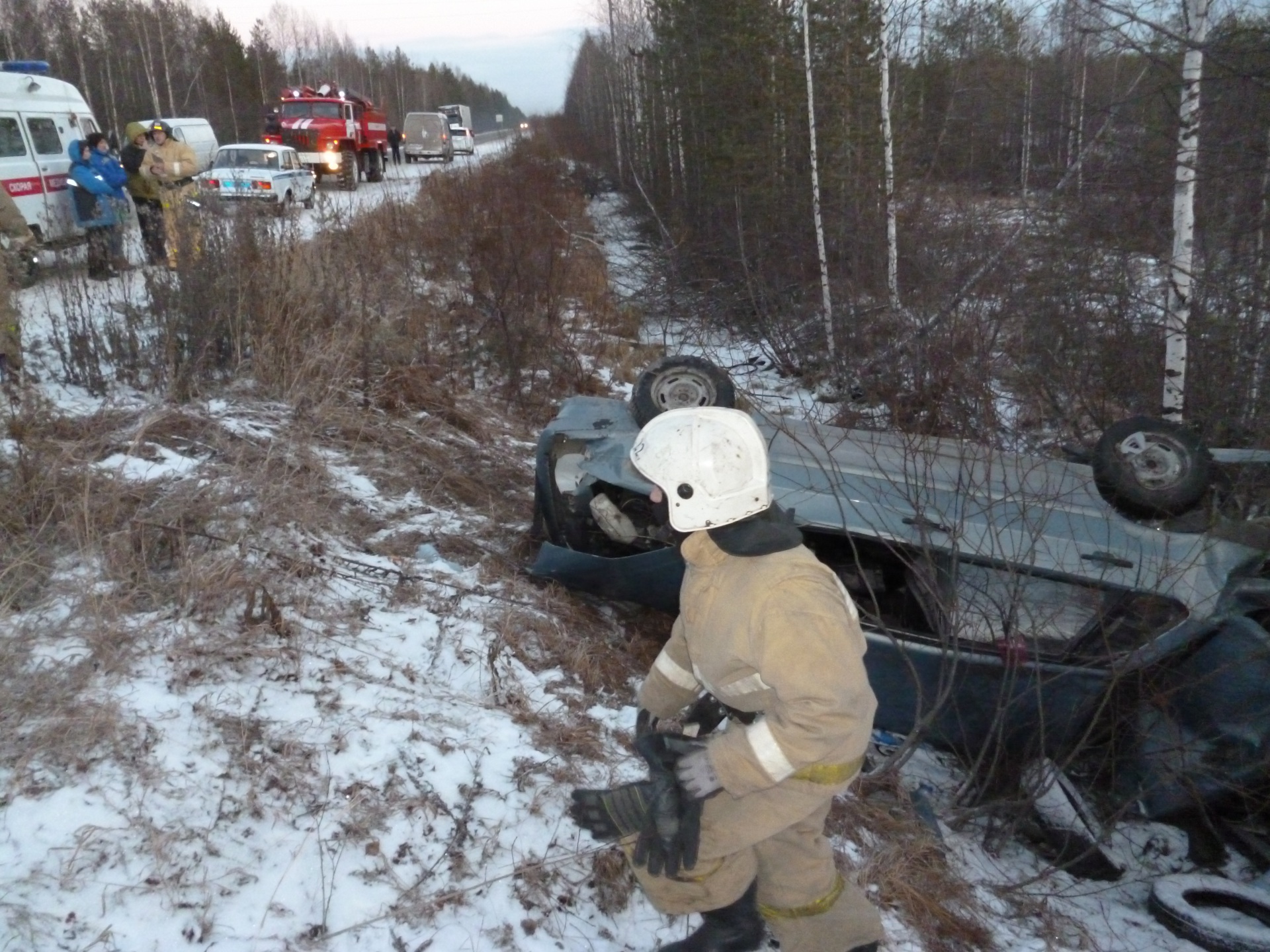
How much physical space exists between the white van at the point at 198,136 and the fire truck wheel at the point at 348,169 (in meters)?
2.67

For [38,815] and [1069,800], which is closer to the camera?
[38,815]

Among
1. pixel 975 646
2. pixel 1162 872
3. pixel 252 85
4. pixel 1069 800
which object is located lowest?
pixel 1162 872

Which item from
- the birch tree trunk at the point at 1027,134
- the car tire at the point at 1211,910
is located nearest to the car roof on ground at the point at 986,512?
the car tire at the point at 1211,910

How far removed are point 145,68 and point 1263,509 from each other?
39.4m

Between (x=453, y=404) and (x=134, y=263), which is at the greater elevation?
(x=134, y=263)

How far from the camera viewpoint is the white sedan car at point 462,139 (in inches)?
1613

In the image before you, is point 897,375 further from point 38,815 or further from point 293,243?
point 38,815

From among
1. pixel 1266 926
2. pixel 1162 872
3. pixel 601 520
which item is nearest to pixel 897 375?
pixel 601 520

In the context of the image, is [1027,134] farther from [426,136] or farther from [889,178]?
[426,136]

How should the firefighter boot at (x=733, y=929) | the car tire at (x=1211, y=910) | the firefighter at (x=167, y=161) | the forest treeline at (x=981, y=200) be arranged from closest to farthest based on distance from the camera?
1. the firefighter boot at (x=733, y=929)
2. the car tire at (x=1211, y=910)
3. the forest treeline at (x=981, y=200)
4. the firefighter at (x=167, y=161)

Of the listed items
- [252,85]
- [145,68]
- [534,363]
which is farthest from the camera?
[252,85]

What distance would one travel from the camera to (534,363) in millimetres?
8672

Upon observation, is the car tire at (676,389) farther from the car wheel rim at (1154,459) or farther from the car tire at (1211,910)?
the car tire at (1211,910)

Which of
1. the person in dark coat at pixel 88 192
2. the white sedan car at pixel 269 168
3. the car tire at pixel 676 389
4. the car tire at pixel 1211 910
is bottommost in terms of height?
the car tire at pixel 1211 910
